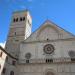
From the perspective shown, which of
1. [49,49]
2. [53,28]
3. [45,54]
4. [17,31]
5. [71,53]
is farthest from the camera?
[17,31]

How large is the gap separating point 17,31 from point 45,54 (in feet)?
37.3

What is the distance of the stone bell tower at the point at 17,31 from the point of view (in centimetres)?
4056

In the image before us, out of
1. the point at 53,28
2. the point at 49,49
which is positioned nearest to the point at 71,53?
the point at 49,49

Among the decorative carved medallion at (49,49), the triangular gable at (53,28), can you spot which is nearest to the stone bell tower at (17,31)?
the triangular gable at (53,28)

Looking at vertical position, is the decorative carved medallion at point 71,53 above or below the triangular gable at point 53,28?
below

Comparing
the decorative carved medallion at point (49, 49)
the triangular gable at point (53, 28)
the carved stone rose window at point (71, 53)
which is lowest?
the carved stone rose window at point (71, 53)

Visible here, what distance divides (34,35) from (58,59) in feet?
26.0

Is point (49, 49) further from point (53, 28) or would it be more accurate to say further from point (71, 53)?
point (53, 28)

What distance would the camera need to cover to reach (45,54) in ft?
116

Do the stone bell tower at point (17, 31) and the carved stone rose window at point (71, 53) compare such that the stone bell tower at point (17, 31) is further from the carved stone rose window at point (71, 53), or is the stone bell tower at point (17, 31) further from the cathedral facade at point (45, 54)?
the carved stone rose window at point (71, 53)

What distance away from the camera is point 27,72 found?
112ft

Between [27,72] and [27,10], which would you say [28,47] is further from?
[27,10]

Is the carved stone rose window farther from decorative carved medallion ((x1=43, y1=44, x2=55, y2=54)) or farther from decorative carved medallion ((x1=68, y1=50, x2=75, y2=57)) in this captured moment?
decorative carved medallion ((x1=43, y1=44, x2=55, y2=54))

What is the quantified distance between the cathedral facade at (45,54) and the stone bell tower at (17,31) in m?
0.30
